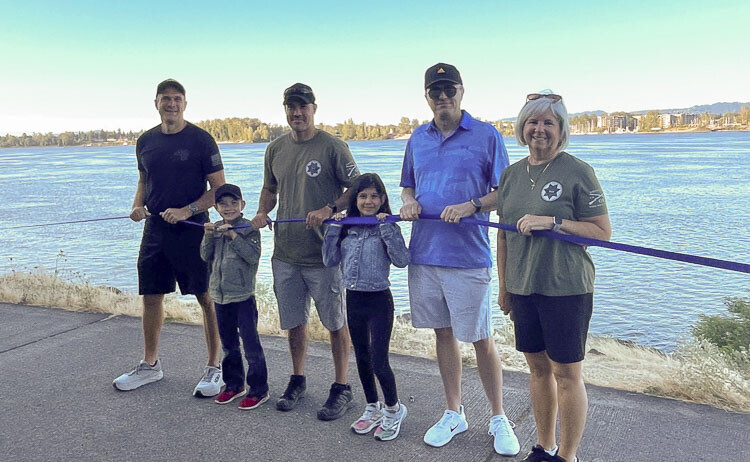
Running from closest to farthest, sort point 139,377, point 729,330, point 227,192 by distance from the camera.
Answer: point 227,192, point 139,377, point 729,330

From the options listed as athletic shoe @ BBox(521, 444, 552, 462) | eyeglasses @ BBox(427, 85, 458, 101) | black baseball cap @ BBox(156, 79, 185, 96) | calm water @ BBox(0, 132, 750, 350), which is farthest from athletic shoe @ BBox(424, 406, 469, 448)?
calm water @ BBox(0, 132, 750, 350)

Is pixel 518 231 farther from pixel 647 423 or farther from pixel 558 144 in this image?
pixel 647 423

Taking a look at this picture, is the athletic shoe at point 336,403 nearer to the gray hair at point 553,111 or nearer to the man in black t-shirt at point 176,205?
the man in black t-shirt at point 176,205

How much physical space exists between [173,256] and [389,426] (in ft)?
6.18

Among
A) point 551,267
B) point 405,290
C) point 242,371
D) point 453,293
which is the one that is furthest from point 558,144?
point 405,290

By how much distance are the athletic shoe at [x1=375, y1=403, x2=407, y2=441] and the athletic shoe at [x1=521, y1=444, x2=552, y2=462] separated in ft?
2.47

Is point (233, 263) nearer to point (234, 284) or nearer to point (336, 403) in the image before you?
point (234, 284)

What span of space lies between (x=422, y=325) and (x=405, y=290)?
33.4ft

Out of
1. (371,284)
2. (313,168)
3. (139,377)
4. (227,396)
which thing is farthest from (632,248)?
(139,377)

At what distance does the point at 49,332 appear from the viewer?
19.1 feet

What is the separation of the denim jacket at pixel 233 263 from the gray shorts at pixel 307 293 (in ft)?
0.56

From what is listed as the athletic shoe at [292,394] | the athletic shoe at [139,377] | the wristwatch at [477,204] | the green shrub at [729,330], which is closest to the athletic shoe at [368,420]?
the athletic shoe at [292,394]

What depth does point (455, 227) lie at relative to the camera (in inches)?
136

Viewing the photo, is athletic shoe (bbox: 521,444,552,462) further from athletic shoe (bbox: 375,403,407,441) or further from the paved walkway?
athletic shoe (bbox: 375,403,407,441)
